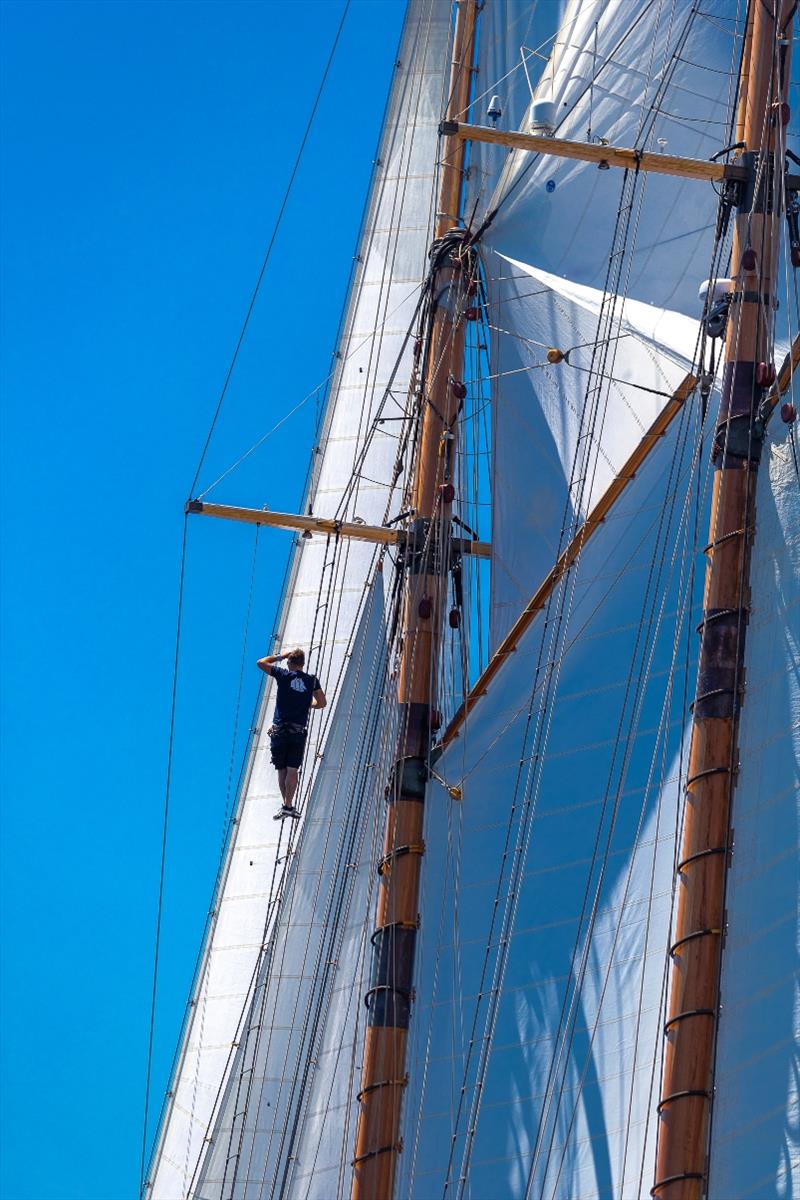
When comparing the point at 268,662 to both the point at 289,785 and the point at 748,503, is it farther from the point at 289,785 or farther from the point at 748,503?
the point at 748,503

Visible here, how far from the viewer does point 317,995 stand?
25312 millimetres

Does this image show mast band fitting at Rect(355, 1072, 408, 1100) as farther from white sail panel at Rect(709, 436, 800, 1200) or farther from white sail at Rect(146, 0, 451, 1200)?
white sail panel at Rect(709, 436, 800, 1200)

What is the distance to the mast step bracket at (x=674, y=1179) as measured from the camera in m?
19.3

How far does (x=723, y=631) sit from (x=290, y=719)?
6.27 m

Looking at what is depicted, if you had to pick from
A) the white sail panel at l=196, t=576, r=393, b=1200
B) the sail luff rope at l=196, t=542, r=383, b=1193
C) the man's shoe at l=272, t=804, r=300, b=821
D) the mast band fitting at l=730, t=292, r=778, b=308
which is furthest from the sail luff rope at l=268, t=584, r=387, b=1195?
the mast band fitting at l=730, t=292, r=778, b=308

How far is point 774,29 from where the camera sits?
2389 centimetres

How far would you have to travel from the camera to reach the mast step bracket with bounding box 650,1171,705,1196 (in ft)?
63.4

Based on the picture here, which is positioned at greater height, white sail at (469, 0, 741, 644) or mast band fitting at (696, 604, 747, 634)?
white sail at (469, 0, 741, 644)

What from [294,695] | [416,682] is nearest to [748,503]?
[416,682]

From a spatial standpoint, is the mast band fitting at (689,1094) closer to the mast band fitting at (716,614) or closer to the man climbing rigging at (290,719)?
the mast band fitting at (716,614)

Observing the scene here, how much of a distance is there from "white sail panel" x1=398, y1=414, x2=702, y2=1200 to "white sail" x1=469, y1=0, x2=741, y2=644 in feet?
5.54

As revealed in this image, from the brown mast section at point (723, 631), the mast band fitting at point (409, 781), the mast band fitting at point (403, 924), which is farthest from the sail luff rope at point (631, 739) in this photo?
the mast band fitting at point (409, 781)

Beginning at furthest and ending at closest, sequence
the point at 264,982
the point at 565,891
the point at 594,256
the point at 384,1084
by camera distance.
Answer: the point at 594,256 → the point at 264,982 → the point at 384,1084 → the point at 565,891

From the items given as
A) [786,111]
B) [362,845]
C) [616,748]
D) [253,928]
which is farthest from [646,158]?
[253,928]
